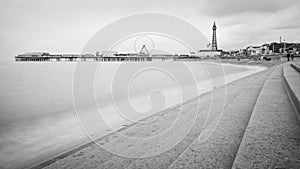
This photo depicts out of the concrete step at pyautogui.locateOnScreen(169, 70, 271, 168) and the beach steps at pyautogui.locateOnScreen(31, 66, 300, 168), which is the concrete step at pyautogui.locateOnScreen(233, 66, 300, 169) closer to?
the beach steps at pyautogui.locateOnScreen(31, 66, 300, 168)

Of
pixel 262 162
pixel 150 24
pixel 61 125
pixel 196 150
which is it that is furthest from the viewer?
pixel 150 24

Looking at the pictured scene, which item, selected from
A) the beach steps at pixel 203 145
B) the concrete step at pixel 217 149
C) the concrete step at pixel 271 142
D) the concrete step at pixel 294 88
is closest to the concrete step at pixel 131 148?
the beach steps at pixel 203 145

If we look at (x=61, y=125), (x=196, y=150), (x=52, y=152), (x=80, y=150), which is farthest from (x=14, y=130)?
(x=196, y=150)

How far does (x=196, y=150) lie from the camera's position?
269 cm

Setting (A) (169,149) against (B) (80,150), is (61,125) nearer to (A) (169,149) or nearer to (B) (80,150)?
(B) (80,150)

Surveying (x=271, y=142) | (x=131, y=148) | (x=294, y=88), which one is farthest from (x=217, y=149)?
(x=294, y=88)

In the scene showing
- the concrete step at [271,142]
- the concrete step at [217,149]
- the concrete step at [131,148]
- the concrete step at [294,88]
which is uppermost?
the concrete step at [294,88]

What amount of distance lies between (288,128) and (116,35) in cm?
645

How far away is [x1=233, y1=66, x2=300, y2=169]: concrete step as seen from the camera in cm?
206

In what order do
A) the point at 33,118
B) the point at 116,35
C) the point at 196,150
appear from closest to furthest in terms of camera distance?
the point at 196,150 < the point at 33,118 < the point at 116,35

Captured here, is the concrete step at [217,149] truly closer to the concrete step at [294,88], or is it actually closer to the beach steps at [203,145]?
the beach steps at [203,145]

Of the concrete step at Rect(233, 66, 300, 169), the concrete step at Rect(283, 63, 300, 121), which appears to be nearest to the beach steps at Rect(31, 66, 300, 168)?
the concrete step at Rect(233, 66, 300, 169)

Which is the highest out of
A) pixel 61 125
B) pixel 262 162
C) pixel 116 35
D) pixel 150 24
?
pixel 150 24

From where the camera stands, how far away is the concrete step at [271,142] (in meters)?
2.06
